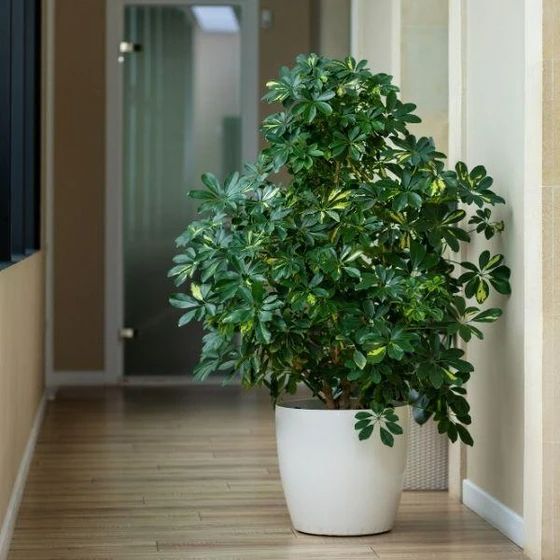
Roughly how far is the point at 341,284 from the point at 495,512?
96cm

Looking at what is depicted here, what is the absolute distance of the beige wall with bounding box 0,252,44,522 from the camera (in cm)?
403

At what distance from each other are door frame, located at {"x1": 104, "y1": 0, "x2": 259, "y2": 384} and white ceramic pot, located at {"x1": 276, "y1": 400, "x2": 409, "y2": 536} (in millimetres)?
4633

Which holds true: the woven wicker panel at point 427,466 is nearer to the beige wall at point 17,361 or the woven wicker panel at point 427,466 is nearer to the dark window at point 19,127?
the beige wall at point 17,361

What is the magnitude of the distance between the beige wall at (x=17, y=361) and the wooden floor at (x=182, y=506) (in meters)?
0.19

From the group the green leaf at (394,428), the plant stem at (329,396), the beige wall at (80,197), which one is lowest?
the green leaf at (394,428)

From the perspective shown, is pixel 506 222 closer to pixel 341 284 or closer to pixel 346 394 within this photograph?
pixel 341 284

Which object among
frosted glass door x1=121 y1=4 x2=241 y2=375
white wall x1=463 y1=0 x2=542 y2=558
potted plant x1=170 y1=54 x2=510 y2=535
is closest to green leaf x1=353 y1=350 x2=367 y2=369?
potted plant x1=170 y1=54 x2=510 y2=535

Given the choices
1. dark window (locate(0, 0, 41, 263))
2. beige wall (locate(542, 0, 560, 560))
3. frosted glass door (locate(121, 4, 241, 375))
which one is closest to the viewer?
beige wall (locate(542, 0, 560, 560))

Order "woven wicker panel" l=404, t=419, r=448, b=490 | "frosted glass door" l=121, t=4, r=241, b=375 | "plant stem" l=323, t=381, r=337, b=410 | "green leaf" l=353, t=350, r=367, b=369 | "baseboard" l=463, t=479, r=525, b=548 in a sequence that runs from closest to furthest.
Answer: "green leaf" l=353, t=350, r=367, b=369 < "baseboard" l=463, t=479, r=525, b=548 < "plant stem" l=323, t=381, r=337, b=410 < "woven wicker panel" l=404, t=419, r=448, b=490 < "frosted glass door" l=121, t=4, r=241, b=375

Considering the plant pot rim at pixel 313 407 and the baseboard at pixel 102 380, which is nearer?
the plant pot rim at pixel 313 407

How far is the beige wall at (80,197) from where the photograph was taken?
8.54 metres

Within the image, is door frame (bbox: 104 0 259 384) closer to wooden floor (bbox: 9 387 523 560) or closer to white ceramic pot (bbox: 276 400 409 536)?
wooden floor (bbox: 9 387 523 560)

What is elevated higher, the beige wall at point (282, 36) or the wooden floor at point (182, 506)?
the beige wall at point (282, 36)

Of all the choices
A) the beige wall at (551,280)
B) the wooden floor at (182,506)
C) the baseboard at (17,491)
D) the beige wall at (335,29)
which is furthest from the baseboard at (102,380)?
the beige wall at (551,280)
